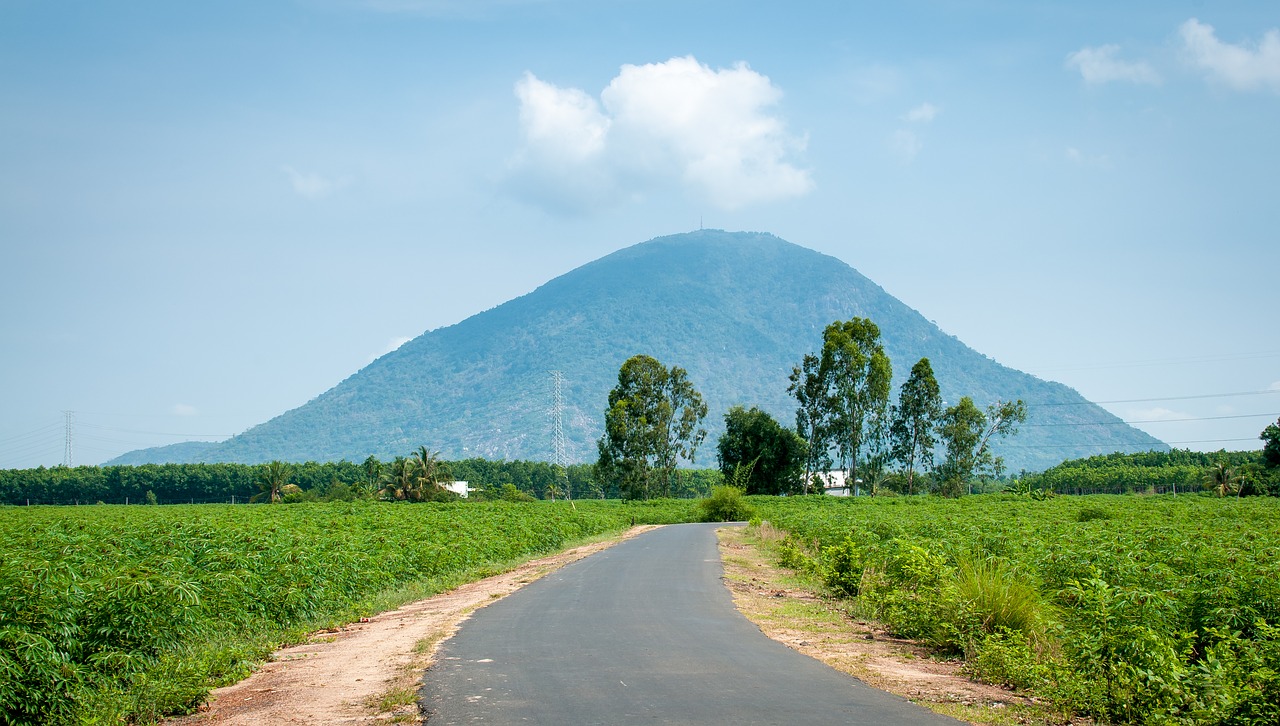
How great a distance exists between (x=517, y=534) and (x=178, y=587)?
86.7 ft

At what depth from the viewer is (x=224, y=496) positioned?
131m

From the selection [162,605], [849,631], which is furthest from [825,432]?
[162,605]

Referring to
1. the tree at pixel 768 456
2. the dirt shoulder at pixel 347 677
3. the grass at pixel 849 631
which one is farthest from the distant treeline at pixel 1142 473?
the dirt shoulder at pixel 347 677

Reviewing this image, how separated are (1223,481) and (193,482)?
124422 millimetres

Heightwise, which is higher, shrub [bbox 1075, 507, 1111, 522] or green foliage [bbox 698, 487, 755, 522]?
shrub [bbox 1075, 507, 1111, 522]

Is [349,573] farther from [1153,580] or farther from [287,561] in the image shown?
[1153,580]

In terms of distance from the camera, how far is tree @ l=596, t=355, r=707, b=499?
93375mm

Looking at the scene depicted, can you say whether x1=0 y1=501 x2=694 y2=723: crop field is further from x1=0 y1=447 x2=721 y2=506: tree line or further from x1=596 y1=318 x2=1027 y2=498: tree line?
x1=0 y1=447 x2=721 y2=506: tree line

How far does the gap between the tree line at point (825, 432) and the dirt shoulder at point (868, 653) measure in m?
66.1

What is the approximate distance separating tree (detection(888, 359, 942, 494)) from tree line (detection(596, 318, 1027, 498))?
0.10m

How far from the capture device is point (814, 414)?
90375 mm

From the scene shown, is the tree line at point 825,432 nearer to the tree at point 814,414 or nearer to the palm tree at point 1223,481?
the tree at point 814,414

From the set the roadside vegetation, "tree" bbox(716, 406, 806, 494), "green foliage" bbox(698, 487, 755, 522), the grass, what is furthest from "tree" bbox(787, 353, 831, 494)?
the grass

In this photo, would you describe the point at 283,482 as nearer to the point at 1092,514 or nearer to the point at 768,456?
the point at 768,456
